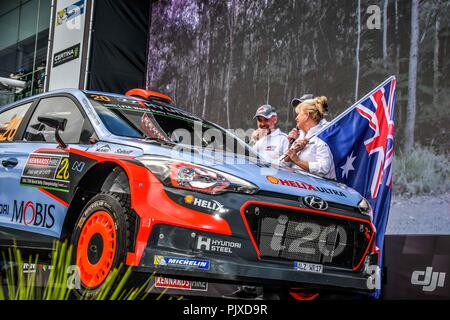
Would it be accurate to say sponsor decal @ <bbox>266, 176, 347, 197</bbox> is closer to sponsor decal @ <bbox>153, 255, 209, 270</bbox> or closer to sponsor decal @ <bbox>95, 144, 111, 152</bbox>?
sponsor decal @ <bbox>153, 255, 209, 270</bbox>

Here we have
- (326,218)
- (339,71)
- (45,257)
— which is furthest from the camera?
(339,71)

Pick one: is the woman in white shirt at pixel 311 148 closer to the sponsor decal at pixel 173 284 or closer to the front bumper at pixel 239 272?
the sponsor decal at pixel 173 284

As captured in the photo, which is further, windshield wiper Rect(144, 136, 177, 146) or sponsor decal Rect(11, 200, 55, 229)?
sponsor decal Rect(11, 200, 55, 229)

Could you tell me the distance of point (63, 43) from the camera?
37.2 feet

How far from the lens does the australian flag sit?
536 centimetres

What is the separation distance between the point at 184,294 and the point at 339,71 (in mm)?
3793

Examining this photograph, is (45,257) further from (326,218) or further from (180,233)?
(326,218)

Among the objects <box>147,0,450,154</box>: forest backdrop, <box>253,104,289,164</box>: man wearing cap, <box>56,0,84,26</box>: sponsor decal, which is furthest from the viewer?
<box>56,0,84,26</box>: sponsor decal

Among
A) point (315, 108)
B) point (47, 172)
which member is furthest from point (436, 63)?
point (47, 172)

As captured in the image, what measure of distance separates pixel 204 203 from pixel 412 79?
3745mm

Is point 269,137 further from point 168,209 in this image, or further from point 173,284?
point 168,209

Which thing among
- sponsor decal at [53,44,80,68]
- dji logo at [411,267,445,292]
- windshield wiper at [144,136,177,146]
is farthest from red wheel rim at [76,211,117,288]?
sponsor decal at [53,44,80,68]

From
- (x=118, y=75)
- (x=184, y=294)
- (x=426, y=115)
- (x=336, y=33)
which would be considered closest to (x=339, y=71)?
(x=336, y=33)

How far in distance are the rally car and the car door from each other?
1 cm
